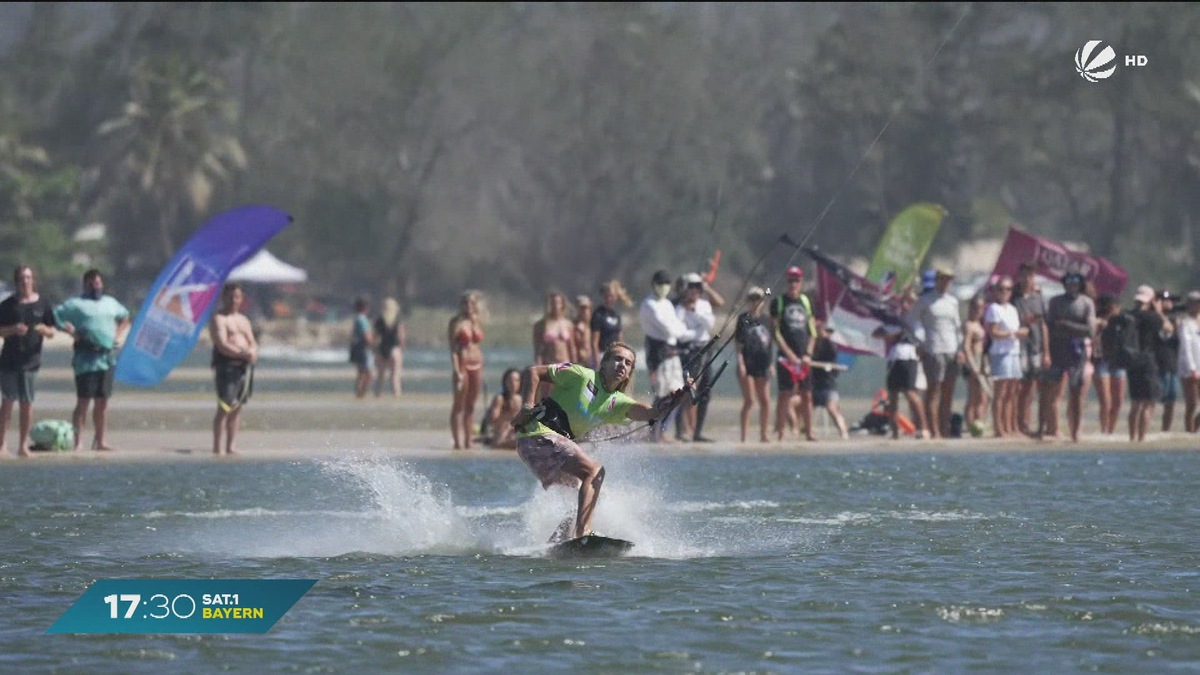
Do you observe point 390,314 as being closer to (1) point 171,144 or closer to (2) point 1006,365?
(2) point 1006,365

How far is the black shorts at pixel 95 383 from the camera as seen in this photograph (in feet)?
74.2

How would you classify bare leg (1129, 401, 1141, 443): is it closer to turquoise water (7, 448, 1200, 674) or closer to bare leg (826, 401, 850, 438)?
turquoise water (7, 448, 1200, 674)

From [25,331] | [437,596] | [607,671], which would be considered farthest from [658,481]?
[607,671]

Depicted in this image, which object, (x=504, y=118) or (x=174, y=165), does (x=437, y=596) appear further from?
(x=504, y=118)

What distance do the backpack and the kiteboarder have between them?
1132 centimetres

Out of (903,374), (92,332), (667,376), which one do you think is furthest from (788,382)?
(92,332)

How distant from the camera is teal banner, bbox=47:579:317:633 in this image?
491 inches

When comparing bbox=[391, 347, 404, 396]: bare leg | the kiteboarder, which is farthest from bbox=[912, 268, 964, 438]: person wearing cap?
bbox=[391, 347, 404, 396]: bare leg

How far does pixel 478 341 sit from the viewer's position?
78.3 ft

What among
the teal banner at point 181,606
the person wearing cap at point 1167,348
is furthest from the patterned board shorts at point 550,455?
the person wearing cap at point 1167,348

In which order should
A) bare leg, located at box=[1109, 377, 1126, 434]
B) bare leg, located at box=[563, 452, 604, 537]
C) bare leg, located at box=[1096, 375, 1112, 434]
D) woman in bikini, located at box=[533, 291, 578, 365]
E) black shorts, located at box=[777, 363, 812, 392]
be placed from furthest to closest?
1. bare leg, located at box=[1096, 375, 1112, 434]
2. bare leg, located at box=[1109, 377, 1126, 434]
3. black shorts, located at box=[777, 363, 812, 392]
4. woman in bikini, located at box=[533, 291, 578, 365]
5. bare leg, located at box=[563, 452, 604, 537]

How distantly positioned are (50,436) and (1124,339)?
39.0 feet

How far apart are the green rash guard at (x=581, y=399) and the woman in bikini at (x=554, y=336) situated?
806 cm

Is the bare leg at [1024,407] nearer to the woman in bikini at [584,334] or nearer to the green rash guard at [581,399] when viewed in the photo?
the woman in bikini at [584,334]
